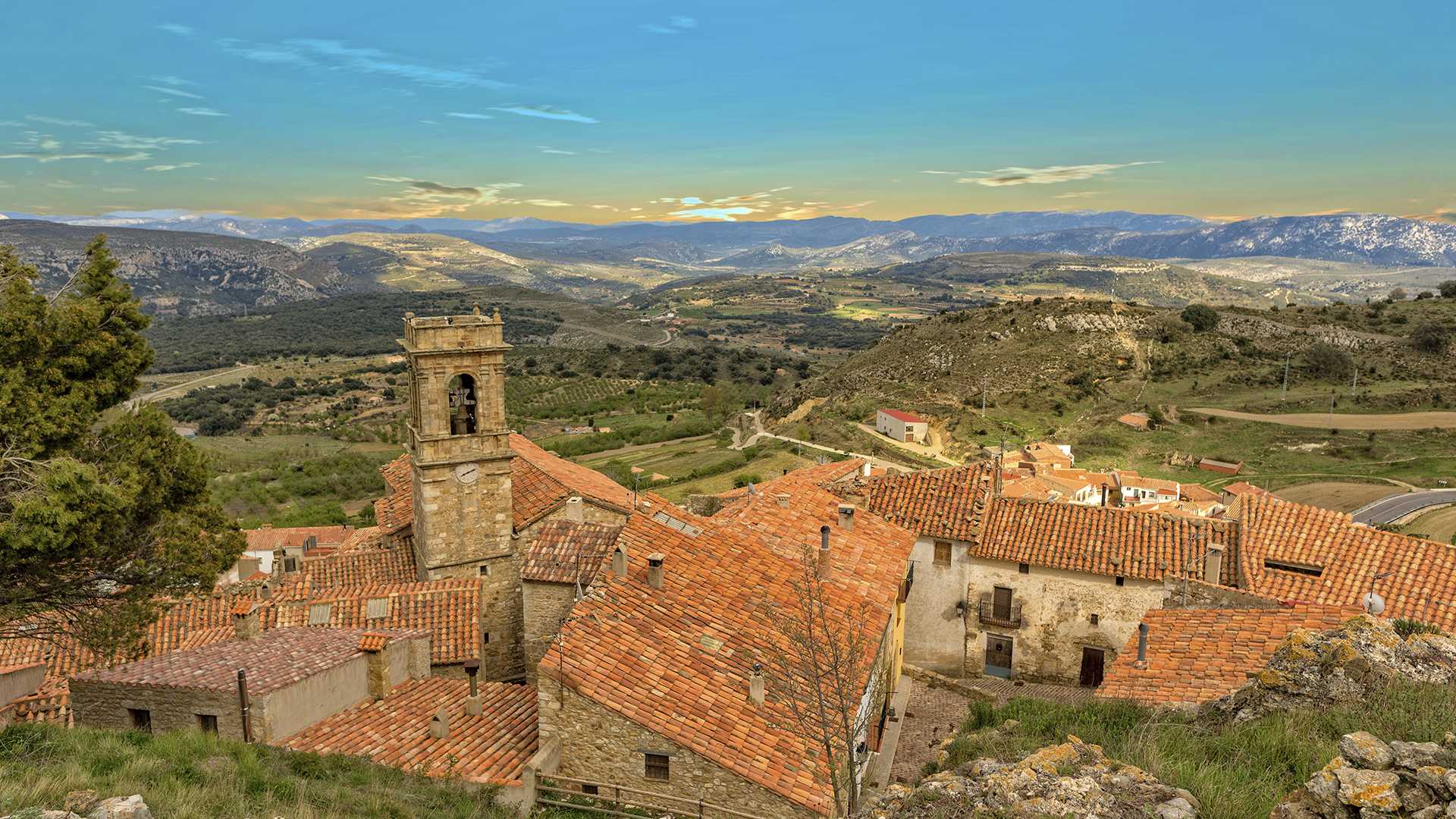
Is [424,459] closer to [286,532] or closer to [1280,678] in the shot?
[1280,678]

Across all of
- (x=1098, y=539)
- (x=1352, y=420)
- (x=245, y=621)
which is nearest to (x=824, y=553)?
(x=1098, y=539)

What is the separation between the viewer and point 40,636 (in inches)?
481

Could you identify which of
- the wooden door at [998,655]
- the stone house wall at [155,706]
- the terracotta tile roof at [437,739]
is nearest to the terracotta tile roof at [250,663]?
the stone house wall at [155,706]

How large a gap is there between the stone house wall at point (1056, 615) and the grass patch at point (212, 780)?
13671mm

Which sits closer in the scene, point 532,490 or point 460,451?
point 460,451

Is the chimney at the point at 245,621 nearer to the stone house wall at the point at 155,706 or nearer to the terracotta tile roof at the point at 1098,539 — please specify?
the stone house wall at the point at 155,706

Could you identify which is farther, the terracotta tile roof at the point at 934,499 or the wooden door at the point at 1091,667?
the terracotta tile roof at the point at 934,499

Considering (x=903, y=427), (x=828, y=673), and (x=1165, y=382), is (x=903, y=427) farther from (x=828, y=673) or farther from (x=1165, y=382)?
(x=828, y=673)

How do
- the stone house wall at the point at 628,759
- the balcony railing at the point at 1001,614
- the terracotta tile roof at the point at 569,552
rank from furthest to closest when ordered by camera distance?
the balcony railing at the point at 1001,614
the terracotta tile roof at the point at 569,552
the stone house wall at the point at 628,759

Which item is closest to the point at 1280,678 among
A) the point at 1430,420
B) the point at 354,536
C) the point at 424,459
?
the point at 424,459

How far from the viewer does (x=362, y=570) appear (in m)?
20.6

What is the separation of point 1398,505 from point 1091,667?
3676cm

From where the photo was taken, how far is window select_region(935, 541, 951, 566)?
824 inches

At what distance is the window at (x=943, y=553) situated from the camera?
2092cm
